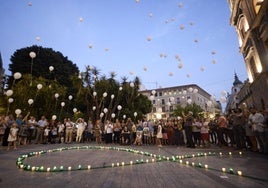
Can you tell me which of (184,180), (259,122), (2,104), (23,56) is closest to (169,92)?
(23,56)

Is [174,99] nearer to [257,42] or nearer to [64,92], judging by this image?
[64,92]

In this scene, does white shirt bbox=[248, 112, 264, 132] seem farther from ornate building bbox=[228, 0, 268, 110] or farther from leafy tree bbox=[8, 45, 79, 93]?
leafy tree bbox=[8, 45, 79, 93]

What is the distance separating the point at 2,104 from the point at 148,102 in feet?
73.5

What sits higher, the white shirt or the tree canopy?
the tree canopy

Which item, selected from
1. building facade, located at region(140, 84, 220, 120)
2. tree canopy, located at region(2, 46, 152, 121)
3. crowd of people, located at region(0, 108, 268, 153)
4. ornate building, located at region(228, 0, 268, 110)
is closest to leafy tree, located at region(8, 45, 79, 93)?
tree canopy, located at region(2, 46, 152, 121)

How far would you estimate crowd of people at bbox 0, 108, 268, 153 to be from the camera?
7.79 m

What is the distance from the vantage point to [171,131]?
40.3 feet

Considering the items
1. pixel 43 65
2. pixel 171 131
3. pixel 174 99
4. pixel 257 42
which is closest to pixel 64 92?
pixel 43 65

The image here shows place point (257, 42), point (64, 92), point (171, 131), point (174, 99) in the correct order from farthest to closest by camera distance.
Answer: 1. point (174, 99)
2. point (64, 92)
3. point (257, 42)
4. point (171, 131)

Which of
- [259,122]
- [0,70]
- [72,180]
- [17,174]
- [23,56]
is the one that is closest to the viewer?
[72,180]

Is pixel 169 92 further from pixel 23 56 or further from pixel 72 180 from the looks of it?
pixel 72 180

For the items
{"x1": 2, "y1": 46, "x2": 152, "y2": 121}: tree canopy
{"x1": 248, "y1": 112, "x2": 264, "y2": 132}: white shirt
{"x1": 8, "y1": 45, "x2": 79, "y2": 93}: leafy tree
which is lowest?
{"x1": 248, "y1": 112, "x2": 264, "y2": 132}: white shirt

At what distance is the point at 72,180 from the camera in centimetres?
354

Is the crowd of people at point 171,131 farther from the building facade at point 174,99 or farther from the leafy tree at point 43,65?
the building facade at point 174,99
